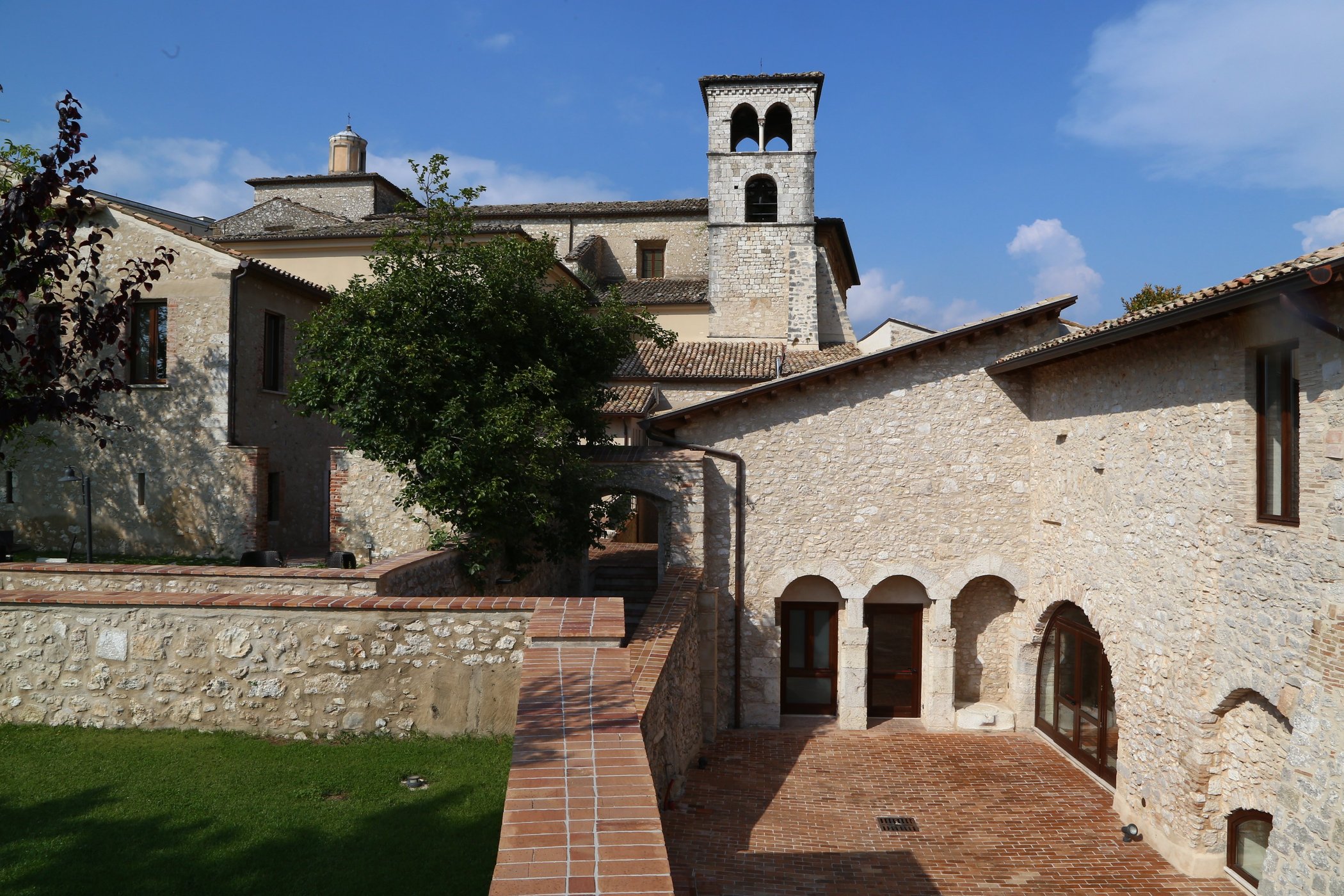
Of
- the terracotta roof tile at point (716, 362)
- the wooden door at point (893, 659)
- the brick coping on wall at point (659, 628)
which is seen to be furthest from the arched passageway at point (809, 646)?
the terracotta roof tile at point (716, 362)

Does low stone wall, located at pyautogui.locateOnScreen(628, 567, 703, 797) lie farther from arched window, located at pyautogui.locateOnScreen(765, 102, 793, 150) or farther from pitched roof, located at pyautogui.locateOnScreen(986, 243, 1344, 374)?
arched window, located at pyautogui.locateOnScreen(765, 102, 793, 150)

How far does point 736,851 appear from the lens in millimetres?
9680

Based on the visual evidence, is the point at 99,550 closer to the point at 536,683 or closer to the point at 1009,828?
the point at 536,683

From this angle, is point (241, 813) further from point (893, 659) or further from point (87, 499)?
point (893, 659)

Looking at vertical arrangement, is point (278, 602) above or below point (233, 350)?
below

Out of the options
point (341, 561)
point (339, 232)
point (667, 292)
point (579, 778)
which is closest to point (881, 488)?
point (341, 561)

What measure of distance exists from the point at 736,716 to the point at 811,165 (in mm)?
19434

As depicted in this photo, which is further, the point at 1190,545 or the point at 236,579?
the point at 1190,545

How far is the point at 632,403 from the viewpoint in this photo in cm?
2083

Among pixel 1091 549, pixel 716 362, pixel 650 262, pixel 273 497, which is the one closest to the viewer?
pixel 1091 549

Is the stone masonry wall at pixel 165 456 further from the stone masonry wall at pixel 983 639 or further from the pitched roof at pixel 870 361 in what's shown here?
the stone masonry wall at pixel 983 639

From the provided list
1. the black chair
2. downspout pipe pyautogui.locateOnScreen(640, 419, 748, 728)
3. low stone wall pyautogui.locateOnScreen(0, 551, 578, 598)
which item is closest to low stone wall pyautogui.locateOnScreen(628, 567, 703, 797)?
downspout pipe pyautogui.locateOnScreen(640, 419, 748, 728)

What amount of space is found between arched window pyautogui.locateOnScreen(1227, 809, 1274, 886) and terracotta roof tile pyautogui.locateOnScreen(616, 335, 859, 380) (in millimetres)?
13205

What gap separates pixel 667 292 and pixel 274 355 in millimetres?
14883
